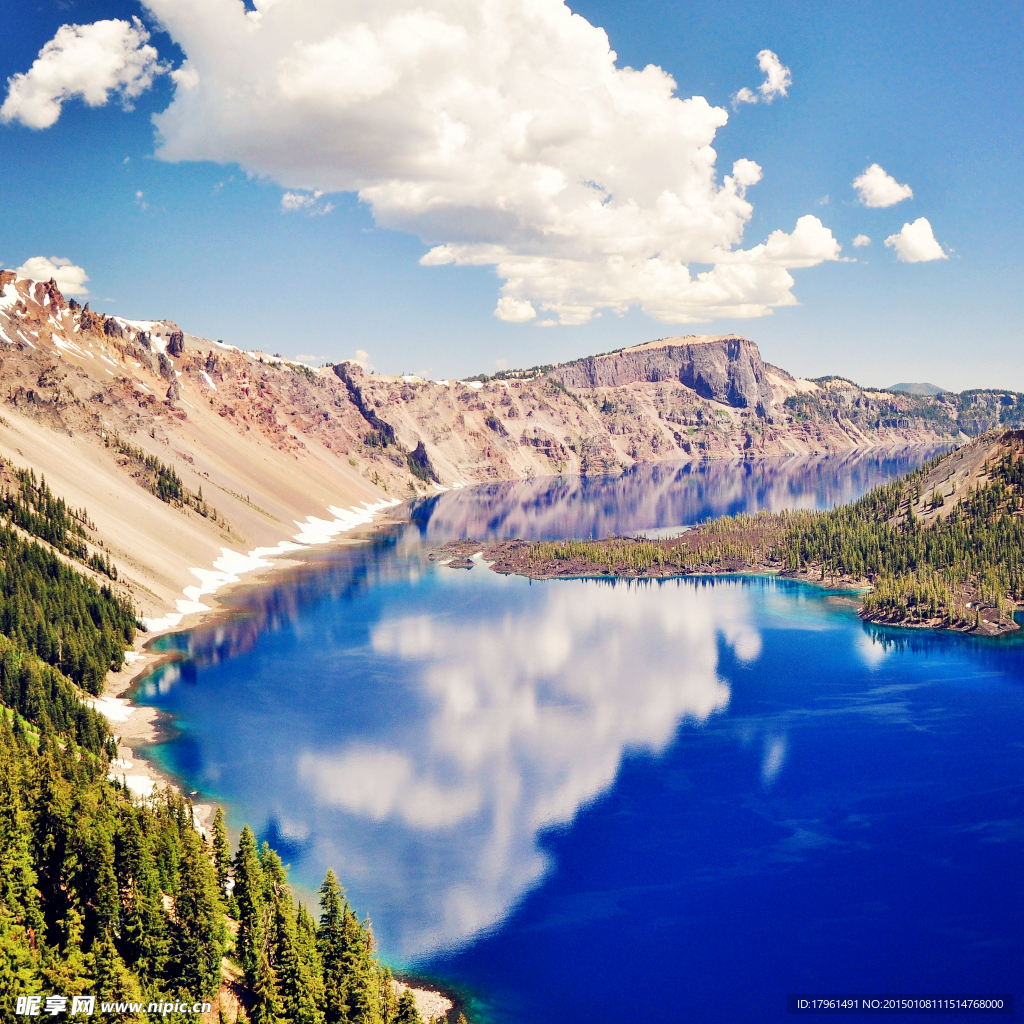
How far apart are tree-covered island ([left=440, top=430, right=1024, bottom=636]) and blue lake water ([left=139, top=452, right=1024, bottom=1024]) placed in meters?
10.8

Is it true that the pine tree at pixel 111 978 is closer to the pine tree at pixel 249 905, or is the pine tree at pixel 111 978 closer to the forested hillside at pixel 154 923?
the forested hillside at pixel 154 923

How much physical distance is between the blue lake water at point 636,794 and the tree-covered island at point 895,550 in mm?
10796

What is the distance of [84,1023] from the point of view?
35.8 m

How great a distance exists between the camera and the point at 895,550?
14875cm

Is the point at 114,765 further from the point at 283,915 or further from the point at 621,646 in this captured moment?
the point at 621,646

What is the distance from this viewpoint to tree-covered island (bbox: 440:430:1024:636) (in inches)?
4973

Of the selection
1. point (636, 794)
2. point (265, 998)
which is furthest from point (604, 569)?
point (265, 998)

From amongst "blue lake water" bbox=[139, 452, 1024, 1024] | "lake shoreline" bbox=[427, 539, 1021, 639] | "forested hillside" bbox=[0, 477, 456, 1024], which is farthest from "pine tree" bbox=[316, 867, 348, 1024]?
"lake shoreline" bbox=[427, 539, 1021, 639]

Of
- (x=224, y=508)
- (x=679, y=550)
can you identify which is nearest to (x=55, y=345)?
(x=224, y=508)

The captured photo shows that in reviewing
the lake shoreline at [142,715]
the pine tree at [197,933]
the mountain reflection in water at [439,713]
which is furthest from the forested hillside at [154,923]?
the lake shoreline at [142,715]

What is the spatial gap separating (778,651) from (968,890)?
53396 millimetres

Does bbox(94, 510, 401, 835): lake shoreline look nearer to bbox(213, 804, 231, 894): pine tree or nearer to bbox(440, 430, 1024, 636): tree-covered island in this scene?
bbox(213, 804, 231, 894): pine tree

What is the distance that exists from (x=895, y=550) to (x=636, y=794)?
97952mm

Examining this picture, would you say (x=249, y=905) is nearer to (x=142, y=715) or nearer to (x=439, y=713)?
(x=439, y=713)
